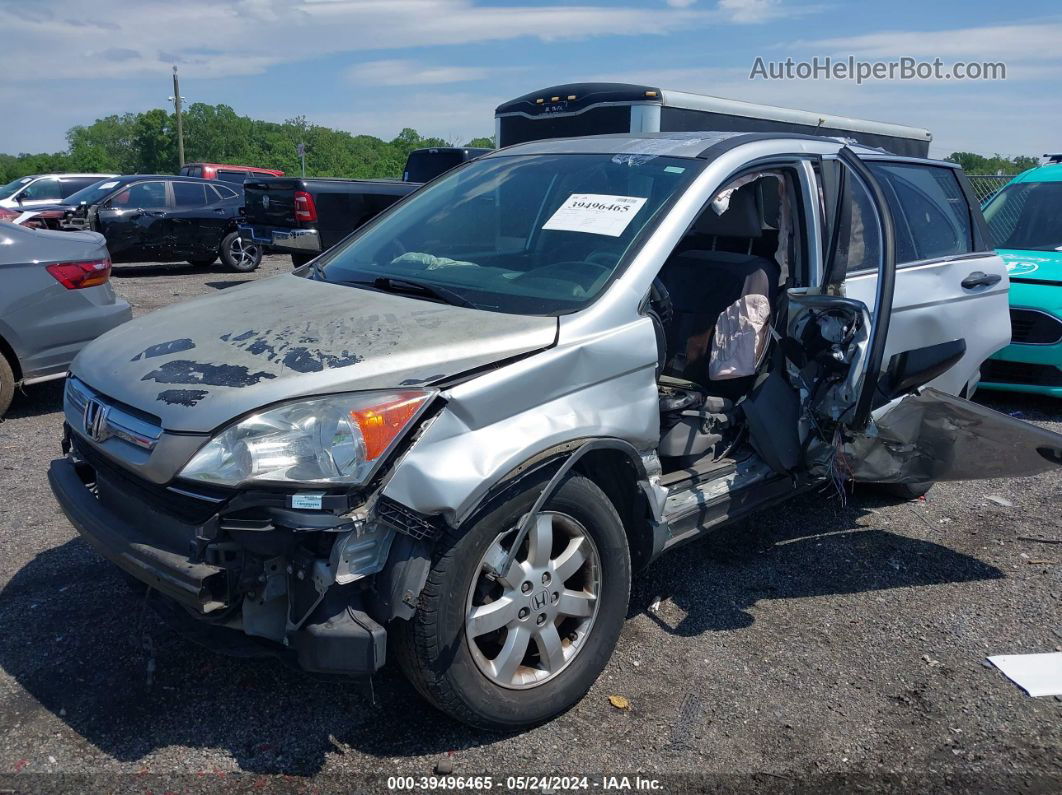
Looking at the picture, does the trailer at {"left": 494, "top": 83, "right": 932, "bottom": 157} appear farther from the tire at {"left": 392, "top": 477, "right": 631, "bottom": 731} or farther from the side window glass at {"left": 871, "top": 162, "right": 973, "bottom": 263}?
the tire at {"left": 392, "top": 477, "right": 631, "bottom": 731}

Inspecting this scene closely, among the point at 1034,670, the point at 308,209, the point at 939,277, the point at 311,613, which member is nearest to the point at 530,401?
the point at 311,613

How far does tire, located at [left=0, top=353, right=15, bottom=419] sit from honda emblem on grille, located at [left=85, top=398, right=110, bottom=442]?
12.2ft

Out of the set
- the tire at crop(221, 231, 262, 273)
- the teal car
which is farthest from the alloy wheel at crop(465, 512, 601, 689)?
the tire at crop(221, 231, 262, 273)

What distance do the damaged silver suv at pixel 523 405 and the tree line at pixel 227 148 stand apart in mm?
58618

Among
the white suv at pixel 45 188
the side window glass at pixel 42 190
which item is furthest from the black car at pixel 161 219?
the side window glass at pixel 42 190

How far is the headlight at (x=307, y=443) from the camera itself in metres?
2.40

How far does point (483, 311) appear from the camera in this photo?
9.93ft

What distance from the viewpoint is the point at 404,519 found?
243 cm

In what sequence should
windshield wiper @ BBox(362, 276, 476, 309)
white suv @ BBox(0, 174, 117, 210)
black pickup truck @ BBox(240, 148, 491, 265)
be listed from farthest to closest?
white suv @ BBox(0, 174, 117, 210) < black pickup truck @ BBox(240, 148, 491, 265) < windshield wiper @ BBox(362, 276, 476, 309)

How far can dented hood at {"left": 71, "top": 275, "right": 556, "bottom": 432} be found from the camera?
2.53 m

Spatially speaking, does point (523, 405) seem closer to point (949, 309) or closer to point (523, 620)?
point (523, 620)

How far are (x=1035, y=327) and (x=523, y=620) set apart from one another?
18.7 feet

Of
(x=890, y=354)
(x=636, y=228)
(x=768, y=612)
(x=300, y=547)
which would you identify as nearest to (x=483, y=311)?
(x=636, y=228)

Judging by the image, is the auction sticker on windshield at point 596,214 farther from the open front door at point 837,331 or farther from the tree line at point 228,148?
the tree line at point 228,148
